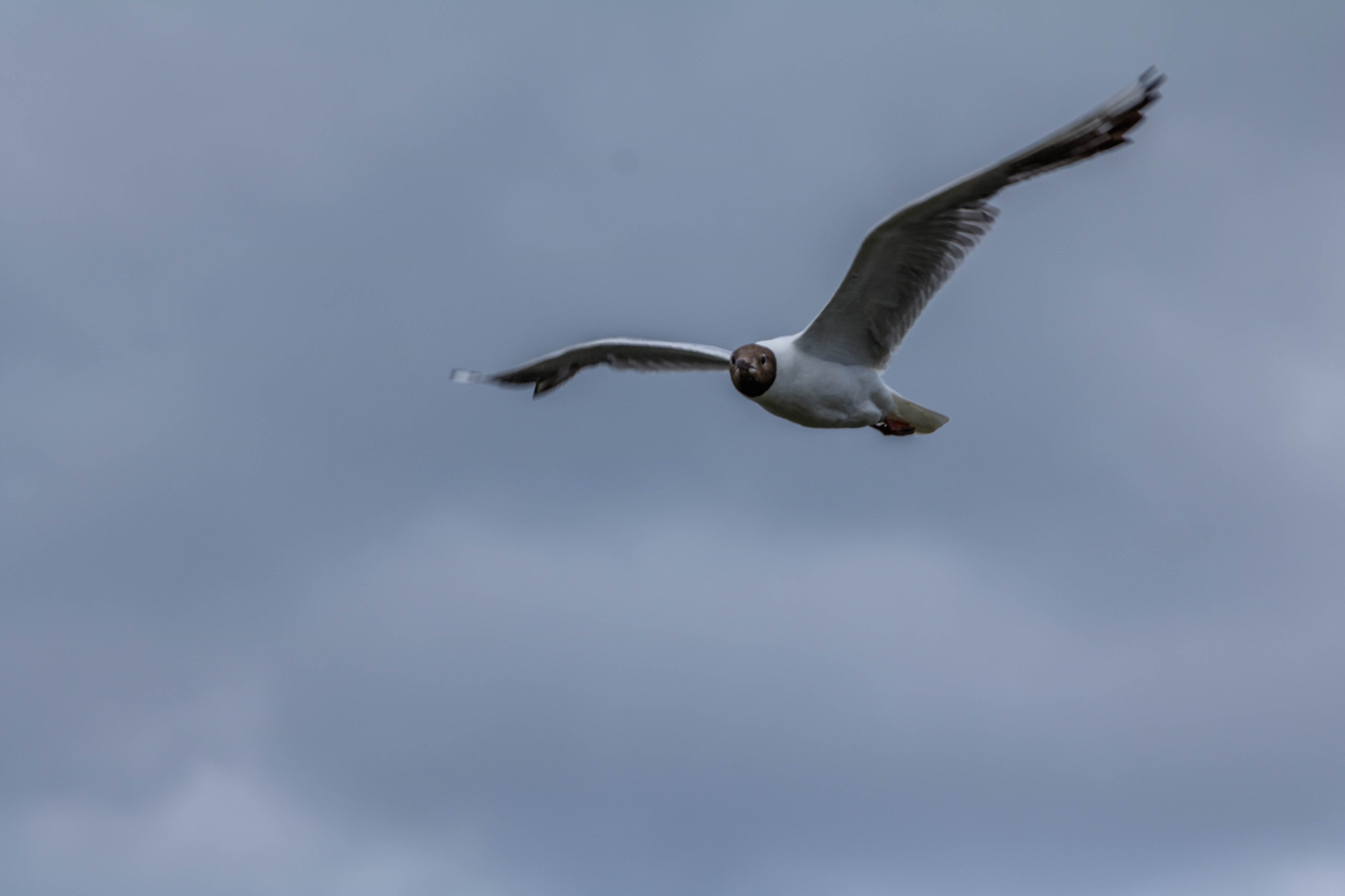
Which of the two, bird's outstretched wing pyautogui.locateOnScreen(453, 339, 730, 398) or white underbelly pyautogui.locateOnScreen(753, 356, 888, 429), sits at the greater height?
bird's outstretched wing pyautogui.locateOnScreen(453, 339, 730, 398)

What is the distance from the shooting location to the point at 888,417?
2053 centimetres

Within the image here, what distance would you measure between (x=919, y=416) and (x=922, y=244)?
9.98ft

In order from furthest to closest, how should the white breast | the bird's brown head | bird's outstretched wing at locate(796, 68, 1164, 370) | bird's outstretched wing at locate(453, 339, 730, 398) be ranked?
bird's outstretched wing at locate(453, 339, 730, 398) < the white breast < the bird's brown head < bird's outstretched wing at locate(796, 68, 1164, 370)

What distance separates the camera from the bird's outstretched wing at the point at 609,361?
21641 mm

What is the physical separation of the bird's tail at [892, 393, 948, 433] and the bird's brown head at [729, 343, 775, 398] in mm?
2010

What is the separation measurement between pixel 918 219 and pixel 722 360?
478 cm

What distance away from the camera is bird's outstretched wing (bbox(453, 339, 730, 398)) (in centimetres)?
2164

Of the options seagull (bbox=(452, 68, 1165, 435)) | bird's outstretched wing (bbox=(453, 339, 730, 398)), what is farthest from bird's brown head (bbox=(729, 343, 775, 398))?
bird's outstretched wing (bbox=(453, 339, 730, 398))

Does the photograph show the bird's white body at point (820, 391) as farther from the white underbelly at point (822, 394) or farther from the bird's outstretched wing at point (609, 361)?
the bird's outstretched wing at point (609, 361)

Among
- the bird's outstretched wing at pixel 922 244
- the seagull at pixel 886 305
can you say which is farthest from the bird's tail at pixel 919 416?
the bird's outstretched wing at pixel 922 244

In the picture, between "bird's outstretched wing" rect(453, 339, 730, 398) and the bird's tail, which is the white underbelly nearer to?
the bird's tail

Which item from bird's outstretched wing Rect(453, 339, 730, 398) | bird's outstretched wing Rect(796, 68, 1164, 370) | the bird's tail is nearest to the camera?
bird's outstretched wing Rect(796, 68, 1164, 370)

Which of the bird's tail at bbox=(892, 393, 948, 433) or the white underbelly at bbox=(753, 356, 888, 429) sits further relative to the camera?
the bird's tail at bbox=(892, 393, 948, 433)

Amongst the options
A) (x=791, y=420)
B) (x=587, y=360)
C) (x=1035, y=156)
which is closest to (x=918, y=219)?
(x=1035, y=156)
